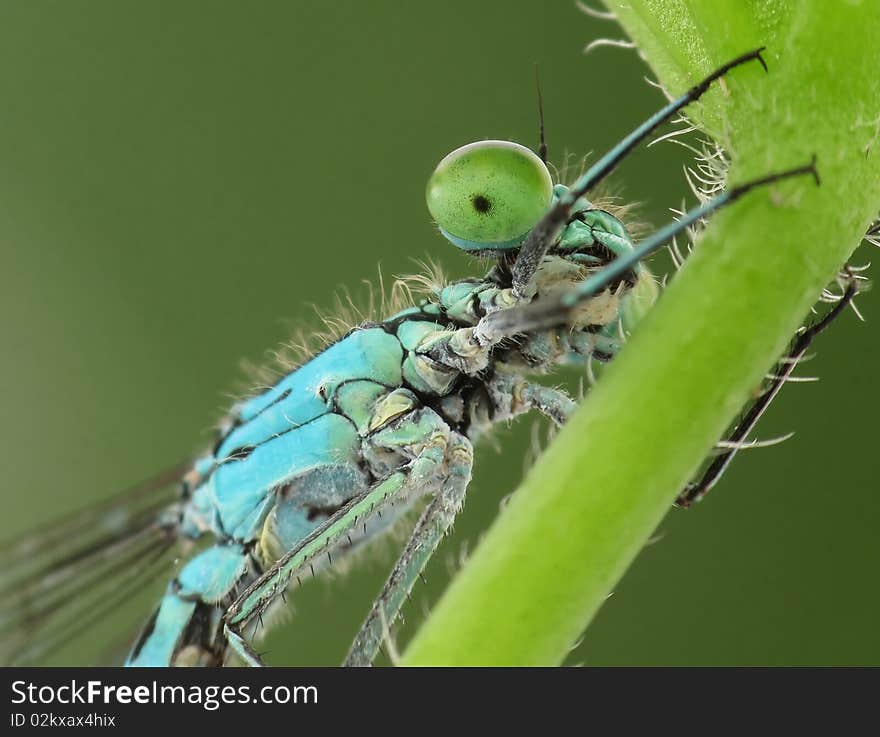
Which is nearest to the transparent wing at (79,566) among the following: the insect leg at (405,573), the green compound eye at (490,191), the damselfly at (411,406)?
the damselfly at (411,406)

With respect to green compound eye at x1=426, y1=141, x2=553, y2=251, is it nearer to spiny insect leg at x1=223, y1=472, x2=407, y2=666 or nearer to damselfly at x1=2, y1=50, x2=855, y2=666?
damselfly at x1=2, y1=50, x2=855, y2=666

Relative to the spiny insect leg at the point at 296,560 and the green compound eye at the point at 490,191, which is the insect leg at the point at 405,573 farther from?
the green compound eye at the point at 490,191

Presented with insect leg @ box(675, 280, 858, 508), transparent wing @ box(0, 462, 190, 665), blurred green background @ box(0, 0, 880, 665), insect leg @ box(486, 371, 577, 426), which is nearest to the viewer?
insect leg @ box(675, 280, 858, 508)

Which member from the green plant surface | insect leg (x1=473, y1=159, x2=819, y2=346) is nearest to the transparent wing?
insect leg (x1=473, y1=159, x2=819, y2=346)

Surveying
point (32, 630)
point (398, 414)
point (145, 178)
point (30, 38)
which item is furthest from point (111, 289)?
point (398, 414)

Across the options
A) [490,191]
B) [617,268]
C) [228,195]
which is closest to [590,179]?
[617,268]

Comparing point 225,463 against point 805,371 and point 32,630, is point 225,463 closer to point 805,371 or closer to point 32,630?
point 32,630
